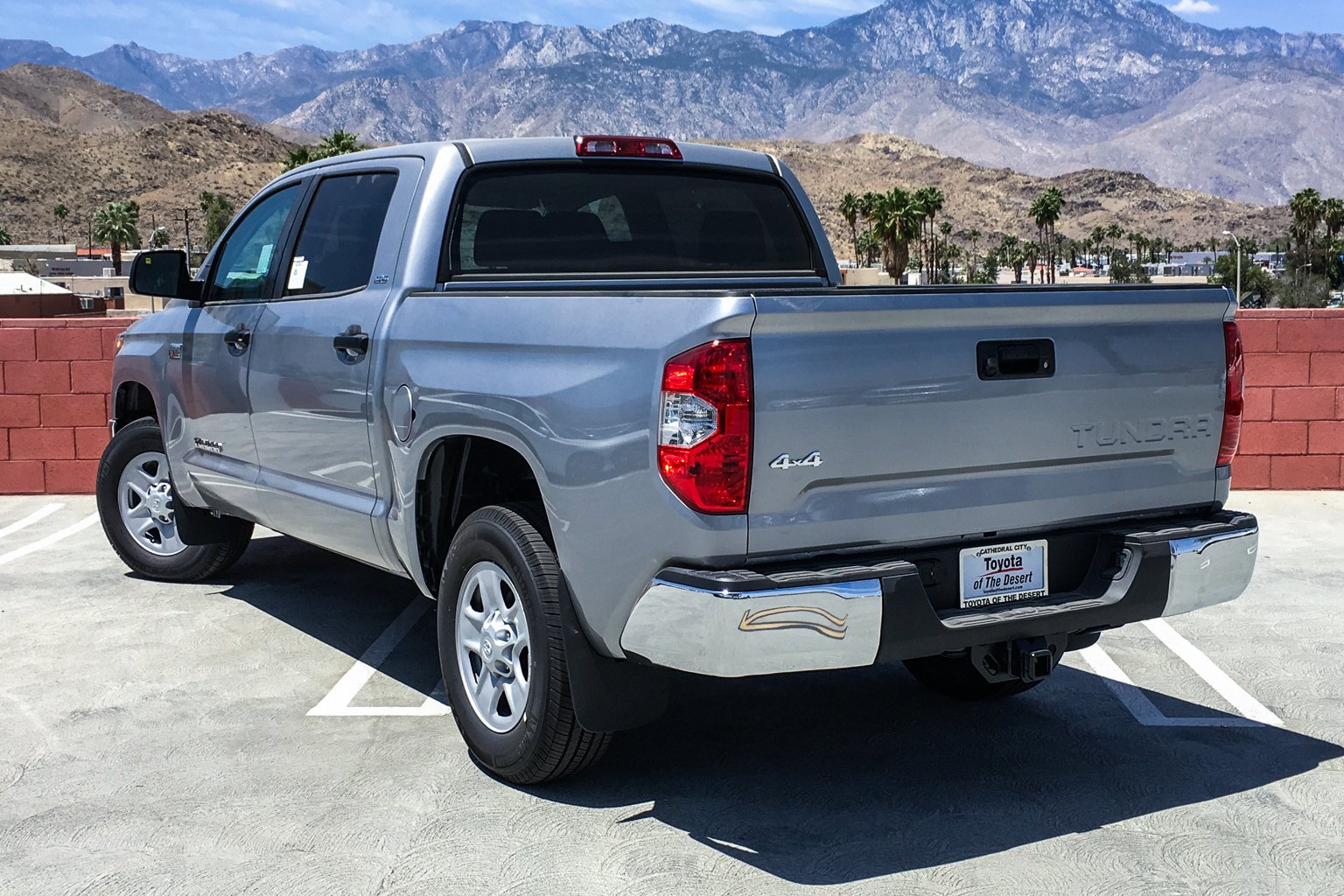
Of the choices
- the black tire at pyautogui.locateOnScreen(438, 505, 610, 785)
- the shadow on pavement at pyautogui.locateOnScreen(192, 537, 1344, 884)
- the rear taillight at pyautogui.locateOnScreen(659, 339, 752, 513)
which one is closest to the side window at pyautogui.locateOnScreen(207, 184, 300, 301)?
the shadow on pavement at pyautogui.locateOnScreen(192, 537, 1344, 884)

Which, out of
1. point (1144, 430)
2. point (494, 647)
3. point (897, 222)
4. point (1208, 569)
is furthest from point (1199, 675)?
point (897, 222)

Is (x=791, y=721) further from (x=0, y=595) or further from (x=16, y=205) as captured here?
(x=16, y=205)

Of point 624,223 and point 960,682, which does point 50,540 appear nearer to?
point 624,223

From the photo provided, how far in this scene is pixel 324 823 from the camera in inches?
165

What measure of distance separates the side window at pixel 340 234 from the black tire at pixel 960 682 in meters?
2.61

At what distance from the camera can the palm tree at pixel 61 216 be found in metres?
145

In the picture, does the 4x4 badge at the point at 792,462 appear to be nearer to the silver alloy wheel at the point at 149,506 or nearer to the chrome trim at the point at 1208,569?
the chrome trim at the point at 1208,569

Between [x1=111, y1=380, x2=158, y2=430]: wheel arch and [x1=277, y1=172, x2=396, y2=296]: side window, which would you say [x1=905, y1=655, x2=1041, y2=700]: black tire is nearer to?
[x1=277, y1=172, x2=396, y2=296]: side window

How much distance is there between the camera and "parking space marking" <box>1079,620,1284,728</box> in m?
5.18

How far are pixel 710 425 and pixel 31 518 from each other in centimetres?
806

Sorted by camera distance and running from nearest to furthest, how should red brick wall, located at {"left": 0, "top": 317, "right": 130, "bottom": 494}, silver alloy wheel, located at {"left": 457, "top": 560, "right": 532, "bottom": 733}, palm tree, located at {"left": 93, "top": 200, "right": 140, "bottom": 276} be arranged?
1. silver alloy wheel, located at {"left": 457, "top": 560, "right": 532, "bottom": 733}
2. red brick wall, located at {"left": 0, "top": 317, "right": 130, "bottom": 494}
3. palm tree, located at {"left": 93, "top": 200, "right": 140, "bottom": 276}

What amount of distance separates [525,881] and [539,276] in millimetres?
2276

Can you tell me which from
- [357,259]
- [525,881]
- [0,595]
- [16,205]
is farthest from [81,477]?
[16,205]

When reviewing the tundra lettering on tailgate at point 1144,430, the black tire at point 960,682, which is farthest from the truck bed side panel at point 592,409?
the black tire at point 960,682
